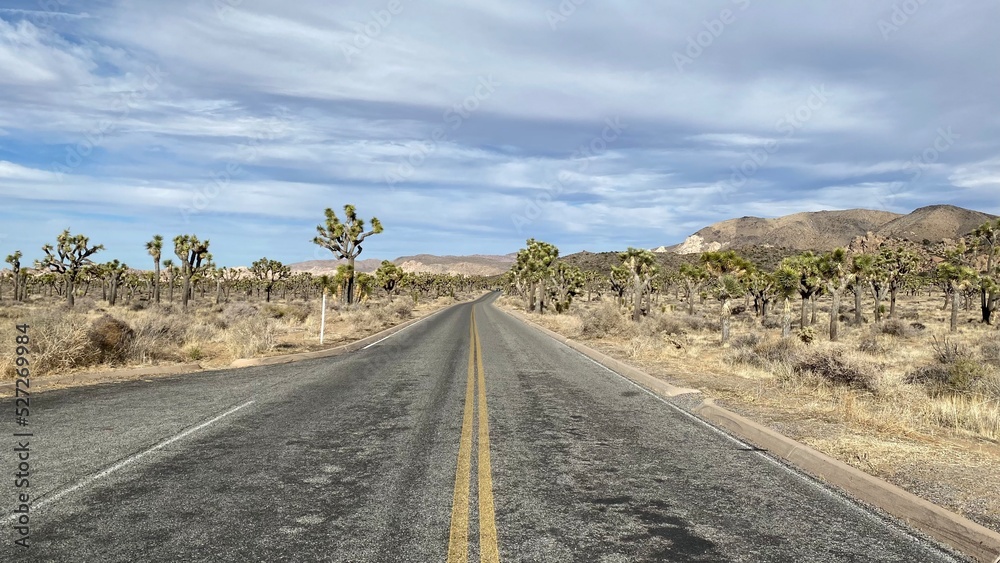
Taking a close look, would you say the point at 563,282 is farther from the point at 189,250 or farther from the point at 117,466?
the point at 117,466

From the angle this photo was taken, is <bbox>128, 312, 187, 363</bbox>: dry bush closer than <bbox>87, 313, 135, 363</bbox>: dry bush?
No

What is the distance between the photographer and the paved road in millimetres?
4281

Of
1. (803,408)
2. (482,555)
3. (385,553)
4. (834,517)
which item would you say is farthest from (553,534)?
(803,408)

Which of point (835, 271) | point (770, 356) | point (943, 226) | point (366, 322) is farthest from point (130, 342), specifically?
point (943, 226)

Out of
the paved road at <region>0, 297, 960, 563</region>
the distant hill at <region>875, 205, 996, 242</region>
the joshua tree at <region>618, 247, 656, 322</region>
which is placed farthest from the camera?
the distant hill at <region>875, 205, 996, 242</region>

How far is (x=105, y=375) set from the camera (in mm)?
12609

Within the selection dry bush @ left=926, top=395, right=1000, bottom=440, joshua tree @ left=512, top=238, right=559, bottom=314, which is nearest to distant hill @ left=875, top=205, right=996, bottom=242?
joshua tree @ left=512, top=238, right=559, bottom=314

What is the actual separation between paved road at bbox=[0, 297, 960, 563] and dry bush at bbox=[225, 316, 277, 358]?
6.92 m

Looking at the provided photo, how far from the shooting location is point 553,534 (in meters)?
4.54

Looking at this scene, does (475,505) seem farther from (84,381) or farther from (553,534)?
(84,381)

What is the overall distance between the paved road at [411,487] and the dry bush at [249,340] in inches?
272

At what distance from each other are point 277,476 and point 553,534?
2.98 meters

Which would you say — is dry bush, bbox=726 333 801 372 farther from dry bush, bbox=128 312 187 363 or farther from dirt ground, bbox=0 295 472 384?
dry bush, bbox=128 312 187 363

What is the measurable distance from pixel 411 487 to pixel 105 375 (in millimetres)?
10524
